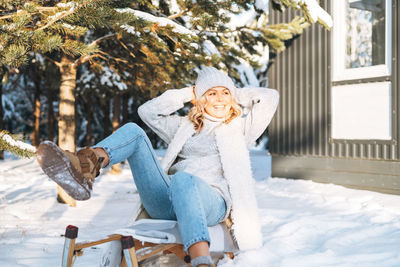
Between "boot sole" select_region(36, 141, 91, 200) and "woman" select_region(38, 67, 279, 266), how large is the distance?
23 millimetres

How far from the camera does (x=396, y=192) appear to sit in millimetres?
5727

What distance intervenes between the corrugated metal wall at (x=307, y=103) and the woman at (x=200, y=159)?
143 inches

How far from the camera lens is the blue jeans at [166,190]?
2.30 metres

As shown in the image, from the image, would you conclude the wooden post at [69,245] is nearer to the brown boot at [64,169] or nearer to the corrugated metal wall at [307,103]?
the brown boot at [64,169]

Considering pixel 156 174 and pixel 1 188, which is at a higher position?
pixel 156 174

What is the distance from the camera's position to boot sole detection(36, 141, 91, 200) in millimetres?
2129

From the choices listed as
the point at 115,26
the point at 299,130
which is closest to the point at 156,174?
the point at 115,26

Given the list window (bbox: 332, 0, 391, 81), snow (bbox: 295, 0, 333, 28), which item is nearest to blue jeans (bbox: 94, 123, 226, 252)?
snow (bbox: 295, 0, 333, 28)

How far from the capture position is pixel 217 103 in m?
3.11

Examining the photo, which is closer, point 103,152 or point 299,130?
point 103,152

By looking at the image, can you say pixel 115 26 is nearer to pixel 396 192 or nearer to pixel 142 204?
pixel 142 204

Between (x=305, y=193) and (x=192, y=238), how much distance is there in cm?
408

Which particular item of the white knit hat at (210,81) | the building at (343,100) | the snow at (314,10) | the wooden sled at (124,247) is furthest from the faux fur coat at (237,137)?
the building at (343,100)

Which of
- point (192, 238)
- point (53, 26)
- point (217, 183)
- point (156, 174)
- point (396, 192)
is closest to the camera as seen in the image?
point (192, 238)
